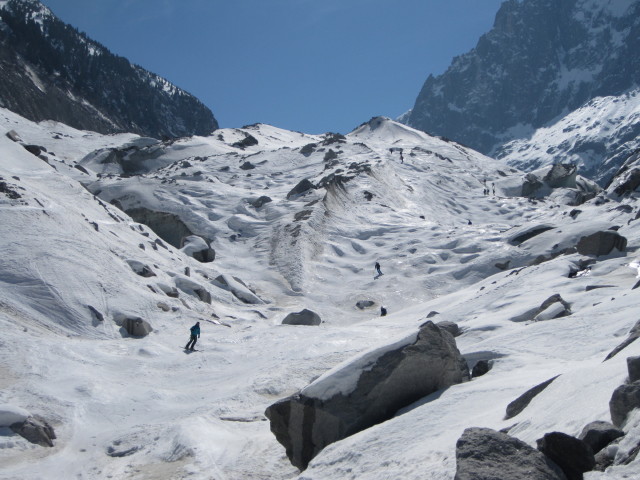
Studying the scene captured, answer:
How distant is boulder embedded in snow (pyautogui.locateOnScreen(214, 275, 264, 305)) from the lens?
35250 millimetres

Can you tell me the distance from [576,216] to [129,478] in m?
39.3

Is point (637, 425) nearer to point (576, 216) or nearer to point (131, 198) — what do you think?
point (576, 216)

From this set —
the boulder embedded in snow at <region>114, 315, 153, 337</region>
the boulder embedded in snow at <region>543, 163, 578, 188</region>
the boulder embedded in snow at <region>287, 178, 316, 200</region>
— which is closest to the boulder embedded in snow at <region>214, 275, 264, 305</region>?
the boulder embedded in snow at <region>114, 315, 153, 337</region>

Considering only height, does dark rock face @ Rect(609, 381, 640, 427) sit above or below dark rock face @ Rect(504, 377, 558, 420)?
below

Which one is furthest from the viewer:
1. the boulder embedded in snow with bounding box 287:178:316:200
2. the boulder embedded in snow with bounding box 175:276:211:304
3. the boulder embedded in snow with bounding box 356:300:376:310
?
the boulder embedded in snow with bounding box 287:178:316:200

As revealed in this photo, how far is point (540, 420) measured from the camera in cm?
813

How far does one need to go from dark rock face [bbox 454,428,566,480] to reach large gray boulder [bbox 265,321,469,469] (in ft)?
12.8

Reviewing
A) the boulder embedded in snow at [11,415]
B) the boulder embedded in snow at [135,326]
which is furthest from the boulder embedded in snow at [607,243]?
the boulder embedded in snow at [11,415]

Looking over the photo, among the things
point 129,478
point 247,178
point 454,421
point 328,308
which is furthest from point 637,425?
point 247,178

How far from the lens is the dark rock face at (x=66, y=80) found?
139875 millimetres

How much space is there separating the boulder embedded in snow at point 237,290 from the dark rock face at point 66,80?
10851 cm

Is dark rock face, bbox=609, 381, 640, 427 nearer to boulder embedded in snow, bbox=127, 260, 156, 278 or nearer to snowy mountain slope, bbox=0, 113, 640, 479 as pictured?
snowy mountain slope, bbox=0, 113, 640, 479

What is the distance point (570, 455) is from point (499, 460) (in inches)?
27.4

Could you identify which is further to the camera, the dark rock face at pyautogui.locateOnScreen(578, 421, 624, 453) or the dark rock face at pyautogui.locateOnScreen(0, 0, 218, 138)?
the dark rock face at pyautogui.locateOnScreen(0, 0, 218, 138)
